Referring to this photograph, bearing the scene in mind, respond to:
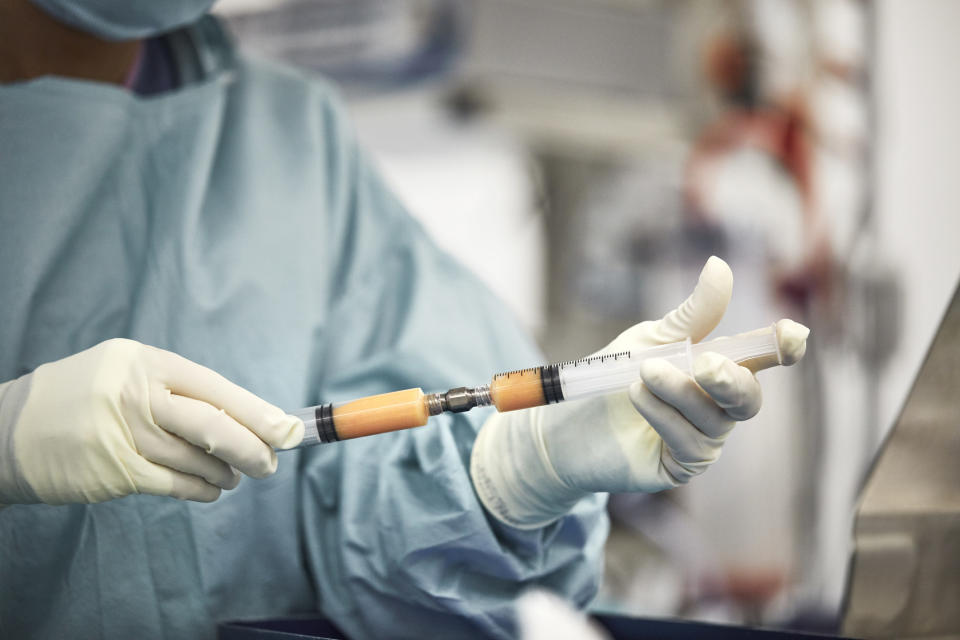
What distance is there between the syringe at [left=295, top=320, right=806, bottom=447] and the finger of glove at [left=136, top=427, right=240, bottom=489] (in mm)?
89

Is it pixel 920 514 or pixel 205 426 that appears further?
pixel 920 514

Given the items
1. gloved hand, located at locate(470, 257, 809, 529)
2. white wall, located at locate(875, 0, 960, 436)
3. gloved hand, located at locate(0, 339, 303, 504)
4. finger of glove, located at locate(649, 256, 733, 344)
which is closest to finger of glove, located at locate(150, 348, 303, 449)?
gloved hand, located at locate(0, 339, 303, 504)

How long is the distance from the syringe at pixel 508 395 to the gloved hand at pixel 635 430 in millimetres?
32

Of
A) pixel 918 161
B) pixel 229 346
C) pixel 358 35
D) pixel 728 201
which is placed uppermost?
pixel 358 35

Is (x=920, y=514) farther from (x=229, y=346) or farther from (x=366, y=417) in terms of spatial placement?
(x=229, y=346)

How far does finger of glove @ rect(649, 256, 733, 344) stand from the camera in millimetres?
726

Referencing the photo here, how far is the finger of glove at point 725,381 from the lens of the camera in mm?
657

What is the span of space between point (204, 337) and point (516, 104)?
173 cm

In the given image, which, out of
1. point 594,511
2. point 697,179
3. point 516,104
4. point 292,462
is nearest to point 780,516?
point 697,179

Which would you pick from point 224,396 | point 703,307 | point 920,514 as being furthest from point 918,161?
point 224,396

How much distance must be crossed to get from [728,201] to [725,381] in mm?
2225

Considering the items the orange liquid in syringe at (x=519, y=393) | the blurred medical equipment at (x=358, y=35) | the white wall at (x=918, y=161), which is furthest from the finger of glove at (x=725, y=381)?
the white wall at (x=918, y=161)

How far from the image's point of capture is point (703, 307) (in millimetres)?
738

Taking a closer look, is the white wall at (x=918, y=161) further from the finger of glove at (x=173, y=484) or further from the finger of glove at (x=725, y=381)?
the finger of glove at (x=173, y=484)
